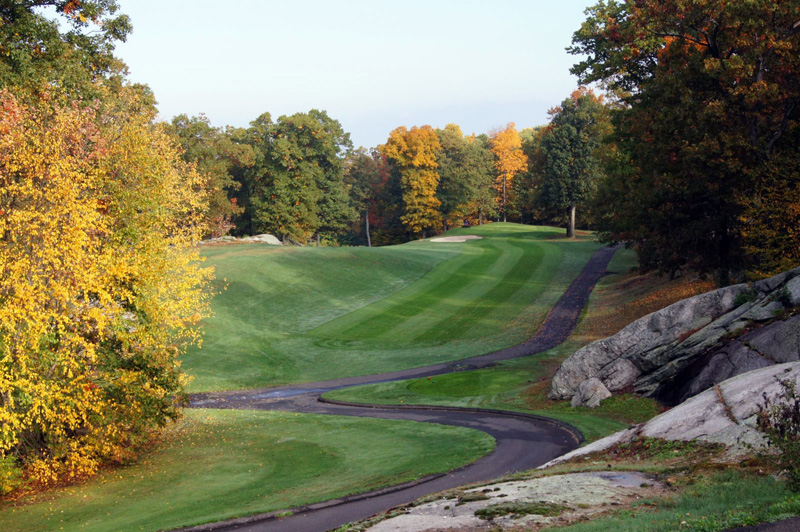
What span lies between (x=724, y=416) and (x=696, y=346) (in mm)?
10796

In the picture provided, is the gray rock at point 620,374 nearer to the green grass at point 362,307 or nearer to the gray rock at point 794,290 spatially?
the gray rock at point 794,290

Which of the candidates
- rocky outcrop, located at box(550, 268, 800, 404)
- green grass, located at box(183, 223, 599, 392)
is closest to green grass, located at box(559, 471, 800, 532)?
rocky outcrop, located at box(550, 268, 800, 404)

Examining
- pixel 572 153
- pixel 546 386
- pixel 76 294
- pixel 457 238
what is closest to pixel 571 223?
pixel 572 153

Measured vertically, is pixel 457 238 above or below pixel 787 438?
above

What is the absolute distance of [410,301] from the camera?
61219 millimetres

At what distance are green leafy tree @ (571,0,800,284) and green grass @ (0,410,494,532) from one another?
17.3 metres

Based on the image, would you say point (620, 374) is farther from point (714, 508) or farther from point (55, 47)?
point (55, 47)

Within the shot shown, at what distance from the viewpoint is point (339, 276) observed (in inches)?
2633

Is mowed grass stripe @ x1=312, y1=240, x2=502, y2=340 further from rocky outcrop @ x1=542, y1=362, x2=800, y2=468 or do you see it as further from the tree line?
rocky outcrop @ x1=542, y1=362, x2=800, y2=468

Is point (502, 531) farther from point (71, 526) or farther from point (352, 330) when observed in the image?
point (352, 330)

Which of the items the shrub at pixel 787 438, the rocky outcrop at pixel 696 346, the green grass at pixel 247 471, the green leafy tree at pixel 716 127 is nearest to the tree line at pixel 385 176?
the green leafy tree at pixel 716 127

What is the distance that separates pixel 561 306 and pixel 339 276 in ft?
75.2

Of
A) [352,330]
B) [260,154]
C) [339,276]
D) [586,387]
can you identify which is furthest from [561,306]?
[260,154]

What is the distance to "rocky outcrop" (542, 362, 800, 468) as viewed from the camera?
1392cm
